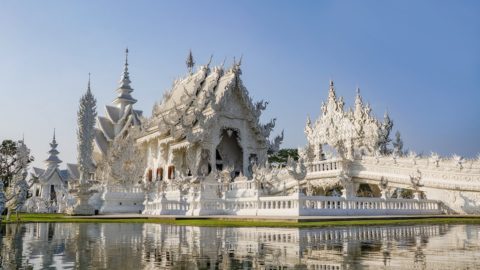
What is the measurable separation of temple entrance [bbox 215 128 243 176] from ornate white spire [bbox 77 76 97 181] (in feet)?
29.8

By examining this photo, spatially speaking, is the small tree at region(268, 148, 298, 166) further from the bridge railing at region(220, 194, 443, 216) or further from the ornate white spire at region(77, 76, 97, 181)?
the bridge railing at region(220, 194, 443, 216)

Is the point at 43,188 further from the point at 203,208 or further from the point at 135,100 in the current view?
the point at 203,208

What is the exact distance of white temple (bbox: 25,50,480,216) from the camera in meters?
19.7

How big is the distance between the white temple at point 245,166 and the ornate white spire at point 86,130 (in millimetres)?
2289

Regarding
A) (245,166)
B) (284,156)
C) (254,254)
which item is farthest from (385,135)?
(254,254)

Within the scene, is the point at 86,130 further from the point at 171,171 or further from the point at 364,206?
the point at 364,206

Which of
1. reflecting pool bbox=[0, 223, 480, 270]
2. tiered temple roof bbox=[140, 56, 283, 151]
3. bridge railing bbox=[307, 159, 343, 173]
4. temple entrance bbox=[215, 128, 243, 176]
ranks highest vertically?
tiered temple roof bbox=[140, 56, 283, 151]

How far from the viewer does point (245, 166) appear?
33.0 m

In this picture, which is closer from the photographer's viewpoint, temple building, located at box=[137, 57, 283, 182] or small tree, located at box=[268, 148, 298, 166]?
temple building, located at box=[137, 57, 283, 182]

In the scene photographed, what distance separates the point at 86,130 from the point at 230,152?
10869 mm

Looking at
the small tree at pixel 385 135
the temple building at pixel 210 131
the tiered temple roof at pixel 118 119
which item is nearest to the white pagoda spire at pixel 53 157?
the tiered temple roof at pixel 118 119

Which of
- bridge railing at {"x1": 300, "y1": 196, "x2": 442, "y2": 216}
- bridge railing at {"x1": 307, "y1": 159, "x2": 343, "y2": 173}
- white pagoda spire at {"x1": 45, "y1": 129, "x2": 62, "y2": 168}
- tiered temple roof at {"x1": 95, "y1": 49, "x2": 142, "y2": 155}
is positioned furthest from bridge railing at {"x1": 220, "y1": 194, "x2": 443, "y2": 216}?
white pagoda spire at {"x1": 45, "y1": 129, "x2": 62, "y2": 168}

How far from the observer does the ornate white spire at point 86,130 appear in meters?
27.1

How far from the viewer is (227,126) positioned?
32219 mm
